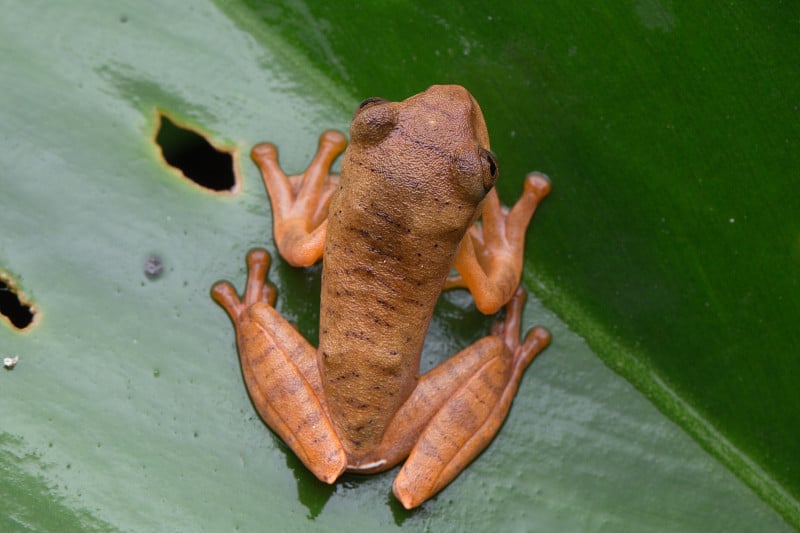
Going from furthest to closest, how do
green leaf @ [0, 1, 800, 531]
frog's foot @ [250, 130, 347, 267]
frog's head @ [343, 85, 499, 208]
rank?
1. frog's foot @ [250, 130, 347, 267]
2. green leaf @ [0, 1, 800, 531]
3. frog's head @ [343, 85, 499, 208]

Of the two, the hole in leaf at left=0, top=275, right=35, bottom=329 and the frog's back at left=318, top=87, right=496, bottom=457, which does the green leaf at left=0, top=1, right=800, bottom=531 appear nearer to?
the hole in leaf at left=0, top=275, right=35, bottom=329

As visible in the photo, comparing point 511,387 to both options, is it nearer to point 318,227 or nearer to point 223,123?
point 318,227

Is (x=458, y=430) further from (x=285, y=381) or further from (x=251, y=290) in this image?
(x=251, y=290)

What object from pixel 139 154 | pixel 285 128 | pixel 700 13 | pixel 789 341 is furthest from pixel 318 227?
pixel 789 341

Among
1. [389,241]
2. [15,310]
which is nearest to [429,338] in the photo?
[389,241]

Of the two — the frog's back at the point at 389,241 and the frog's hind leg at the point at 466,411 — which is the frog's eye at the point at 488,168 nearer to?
the frog's back at the point at 389,241

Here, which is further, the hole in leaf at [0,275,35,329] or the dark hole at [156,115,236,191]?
the dark hole at [156,115,236,191]

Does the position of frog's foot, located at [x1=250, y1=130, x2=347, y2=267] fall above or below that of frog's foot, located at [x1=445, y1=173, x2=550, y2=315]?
below

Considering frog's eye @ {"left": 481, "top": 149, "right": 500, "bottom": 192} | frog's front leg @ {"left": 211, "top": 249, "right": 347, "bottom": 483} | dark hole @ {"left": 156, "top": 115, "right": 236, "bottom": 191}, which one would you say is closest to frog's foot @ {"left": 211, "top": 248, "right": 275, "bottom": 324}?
frog's front leg @ {"left": 211, "top": 249, "right": 347, "bottom": 483}
